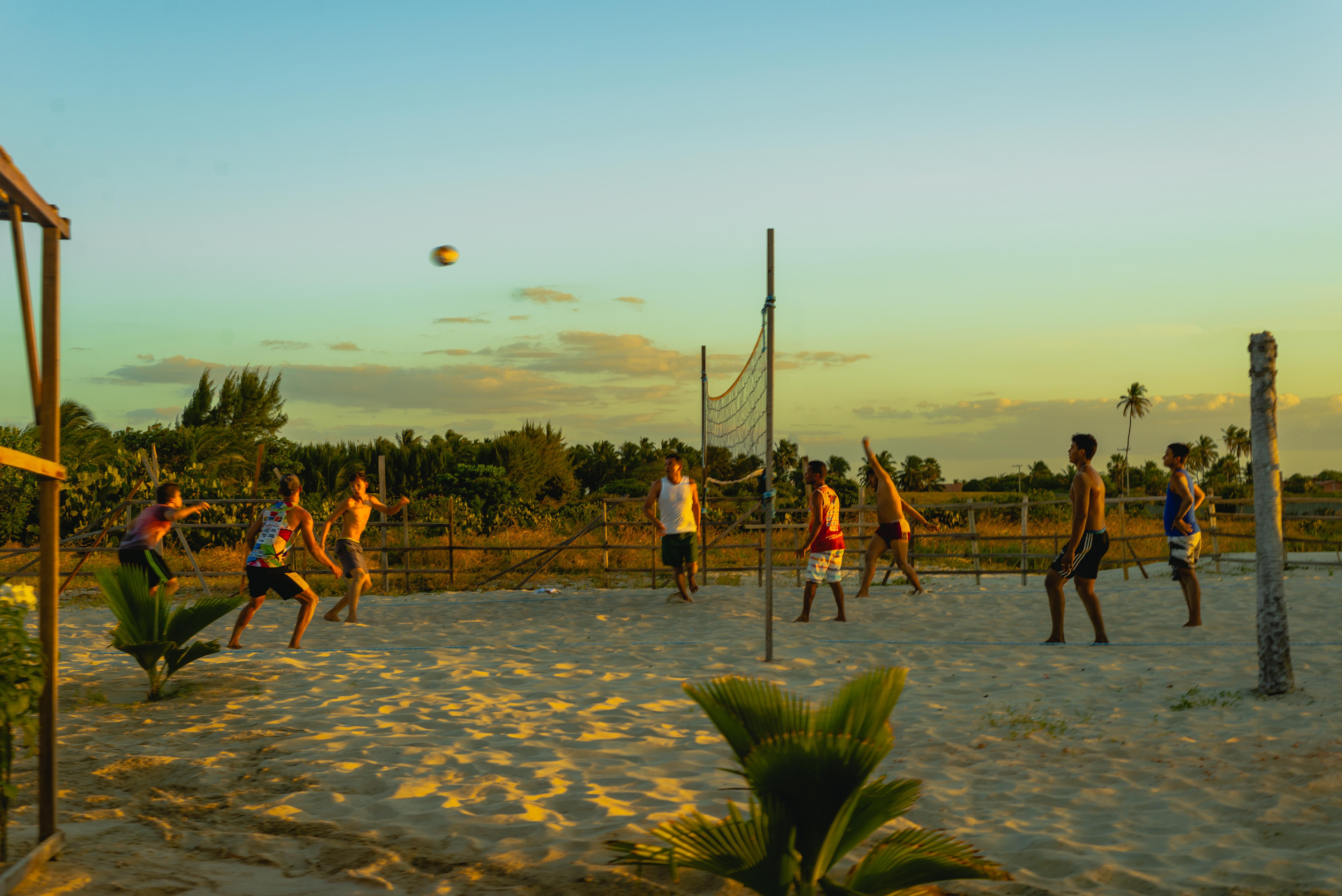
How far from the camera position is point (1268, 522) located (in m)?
6.53

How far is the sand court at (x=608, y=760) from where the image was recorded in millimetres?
3715

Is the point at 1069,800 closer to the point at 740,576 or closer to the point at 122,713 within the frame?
the point at 122,713

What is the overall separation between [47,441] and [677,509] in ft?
25.6

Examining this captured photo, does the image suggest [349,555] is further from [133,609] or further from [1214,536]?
[1214,536]

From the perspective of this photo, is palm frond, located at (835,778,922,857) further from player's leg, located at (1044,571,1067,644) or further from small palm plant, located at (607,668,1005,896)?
player's leg, located at (1044,571,1067,644)

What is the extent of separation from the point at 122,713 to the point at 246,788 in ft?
6.44

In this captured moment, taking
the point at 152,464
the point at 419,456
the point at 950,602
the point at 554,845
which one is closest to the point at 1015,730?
the point at 554,845

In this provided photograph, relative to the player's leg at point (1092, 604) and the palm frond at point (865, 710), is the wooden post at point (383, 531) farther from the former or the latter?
the palm frond at point (865, 710)

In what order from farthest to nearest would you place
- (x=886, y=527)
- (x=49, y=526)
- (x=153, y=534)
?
(x=886, y=527) → (x=153, y=534) → (x=49, y=526)

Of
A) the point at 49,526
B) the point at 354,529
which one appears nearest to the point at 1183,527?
the point at 354,529

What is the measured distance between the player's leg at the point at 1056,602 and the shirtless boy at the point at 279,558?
6004 mm

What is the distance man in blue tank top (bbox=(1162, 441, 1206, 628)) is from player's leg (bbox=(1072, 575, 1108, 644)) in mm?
1150

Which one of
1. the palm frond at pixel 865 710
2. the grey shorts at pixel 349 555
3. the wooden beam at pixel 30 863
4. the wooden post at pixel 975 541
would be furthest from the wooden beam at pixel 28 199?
the wooden post at pixel 975 541

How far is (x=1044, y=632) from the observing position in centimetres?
950
